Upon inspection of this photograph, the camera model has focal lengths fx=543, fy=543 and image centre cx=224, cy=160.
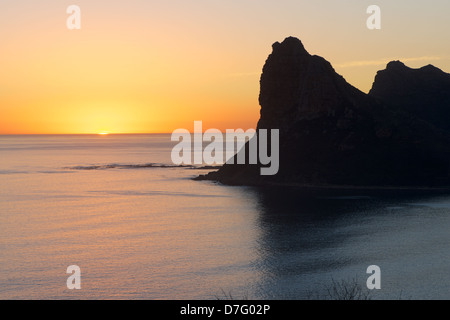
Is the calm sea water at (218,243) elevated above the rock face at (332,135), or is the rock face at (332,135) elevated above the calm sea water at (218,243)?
the rock face at (332,135)

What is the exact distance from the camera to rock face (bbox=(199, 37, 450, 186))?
14175cm

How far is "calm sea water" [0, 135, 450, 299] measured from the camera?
4888 cm

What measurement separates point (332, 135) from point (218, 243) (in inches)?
3611

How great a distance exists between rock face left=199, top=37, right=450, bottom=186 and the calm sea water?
54.2 feet

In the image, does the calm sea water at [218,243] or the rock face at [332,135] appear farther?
the rock face at [332,135]

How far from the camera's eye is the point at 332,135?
A: 15450 centimetres

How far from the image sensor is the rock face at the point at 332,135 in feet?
465

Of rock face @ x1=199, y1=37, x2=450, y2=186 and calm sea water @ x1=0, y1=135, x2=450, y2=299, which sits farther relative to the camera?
rock face @ x1=199, y1=37, x2=450, y2=186

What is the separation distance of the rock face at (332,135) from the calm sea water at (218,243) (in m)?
16.5

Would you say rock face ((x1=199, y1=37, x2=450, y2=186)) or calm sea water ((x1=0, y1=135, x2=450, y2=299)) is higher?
rock face ((x1=199, y1=37, x2=450, y2=186))

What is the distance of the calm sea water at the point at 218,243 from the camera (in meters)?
48.9

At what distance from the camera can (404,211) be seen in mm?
98188
